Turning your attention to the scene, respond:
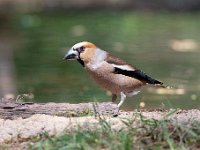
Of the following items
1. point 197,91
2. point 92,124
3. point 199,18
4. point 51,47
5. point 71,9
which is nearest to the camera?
point 92,124

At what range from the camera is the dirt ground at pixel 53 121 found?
688cm

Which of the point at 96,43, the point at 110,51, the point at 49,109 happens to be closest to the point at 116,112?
the point at 49,109

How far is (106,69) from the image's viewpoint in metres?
8.28

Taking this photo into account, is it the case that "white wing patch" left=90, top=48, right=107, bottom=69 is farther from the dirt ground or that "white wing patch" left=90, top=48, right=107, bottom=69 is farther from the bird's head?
the dirt ground

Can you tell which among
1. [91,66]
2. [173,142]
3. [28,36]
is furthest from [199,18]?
[173,142]

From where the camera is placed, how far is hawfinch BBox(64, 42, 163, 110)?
8.28m

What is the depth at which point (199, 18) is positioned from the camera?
27.5 metres

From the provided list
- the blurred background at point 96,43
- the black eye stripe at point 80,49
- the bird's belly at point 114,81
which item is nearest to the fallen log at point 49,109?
the bird's belly at point 114,81

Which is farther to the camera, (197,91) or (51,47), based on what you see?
(51,47)

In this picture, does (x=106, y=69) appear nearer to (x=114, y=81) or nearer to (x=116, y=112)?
(x=114, y=81)

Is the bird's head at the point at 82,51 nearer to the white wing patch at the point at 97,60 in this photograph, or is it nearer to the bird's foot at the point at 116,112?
the white wing patch at the point at 97,60

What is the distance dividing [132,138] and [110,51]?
12.2m

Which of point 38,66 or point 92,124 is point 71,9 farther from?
point 92,124

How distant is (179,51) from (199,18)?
8.35 metres
